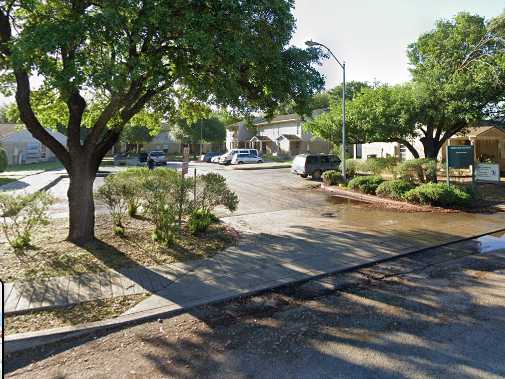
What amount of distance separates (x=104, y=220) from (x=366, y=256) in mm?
7087

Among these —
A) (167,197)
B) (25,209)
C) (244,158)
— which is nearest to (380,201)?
(167,197)

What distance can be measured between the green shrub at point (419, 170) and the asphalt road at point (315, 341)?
12584 mm

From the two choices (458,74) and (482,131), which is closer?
(458,74)

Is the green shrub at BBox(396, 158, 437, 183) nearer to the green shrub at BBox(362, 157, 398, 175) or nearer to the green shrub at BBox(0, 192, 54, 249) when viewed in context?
the green shrub at BBox(362, 157, 398, 175)

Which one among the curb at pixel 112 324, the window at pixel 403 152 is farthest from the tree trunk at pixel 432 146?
the curb at pixel 112 324

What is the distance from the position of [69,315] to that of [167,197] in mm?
3869

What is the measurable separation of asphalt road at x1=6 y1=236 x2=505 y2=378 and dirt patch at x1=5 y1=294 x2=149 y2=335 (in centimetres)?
43

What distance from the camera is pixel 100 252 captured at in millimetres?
7109

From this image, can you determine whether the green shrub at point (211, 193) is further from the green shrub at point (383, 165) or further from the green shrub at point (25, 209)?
the green shrub at point (383, 165)

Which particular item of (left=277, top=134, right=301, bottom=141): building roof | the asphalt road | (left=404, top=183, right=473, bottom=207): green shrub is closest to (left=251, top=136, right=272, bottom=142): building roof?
(left=277, top=134, right=301, bottom=141): building roof

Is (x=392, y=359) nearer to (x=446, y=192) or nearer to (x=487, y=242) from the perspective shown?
(x=487, y=242)

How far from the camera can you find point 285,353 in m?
3.84

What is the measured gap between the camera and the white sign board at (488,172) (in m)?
15.2

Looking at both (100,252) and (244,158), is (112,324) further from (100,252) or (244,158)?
(244,158)
